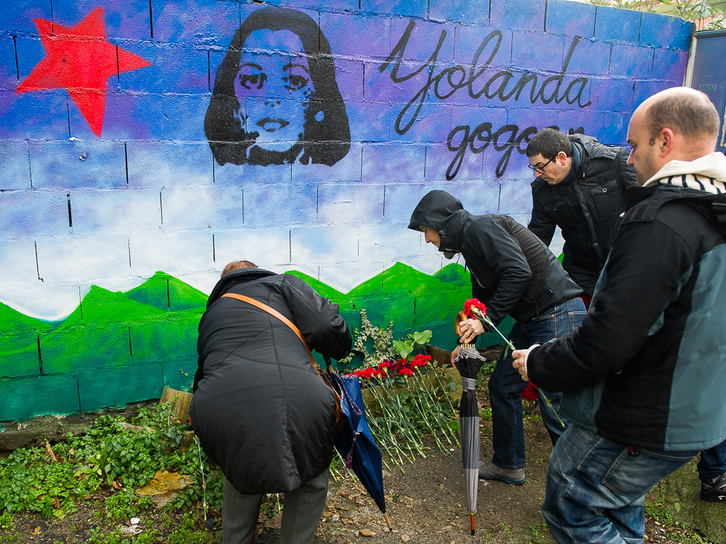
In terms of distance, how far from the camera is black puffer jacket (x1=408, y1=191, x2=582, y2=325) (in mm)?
3195

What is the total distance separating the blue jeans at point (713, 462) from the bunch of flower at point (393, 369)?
5.60 ft

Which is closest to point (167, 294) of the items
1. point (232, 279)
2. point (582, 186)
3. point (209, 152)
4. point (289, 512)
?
point (209, 152)

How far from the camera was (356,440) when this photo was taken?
2723 mm

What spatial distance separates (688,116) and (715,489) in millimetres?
2441

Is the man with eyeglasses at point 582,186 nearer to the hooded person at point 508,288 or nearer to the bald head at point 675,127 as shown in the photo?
the hooded person at point 508,288

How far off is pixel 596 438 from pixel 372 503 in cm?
170

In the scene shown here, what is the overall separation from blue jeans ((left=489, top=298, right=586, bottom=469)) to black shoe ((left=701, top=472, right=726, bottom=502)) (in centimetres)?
84

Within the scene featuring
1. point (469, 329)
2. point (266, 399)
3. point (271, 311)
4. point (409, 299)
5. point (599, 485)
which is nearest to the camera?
point (599, 485)

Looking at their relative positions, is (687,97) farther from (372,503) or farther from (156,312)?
(156,312)

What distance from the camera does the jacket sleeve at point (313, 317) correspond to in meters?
2.62

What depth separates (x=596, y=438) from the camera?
2.07 m

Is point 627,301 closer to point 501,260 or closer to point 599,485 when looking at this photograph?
point 599,485

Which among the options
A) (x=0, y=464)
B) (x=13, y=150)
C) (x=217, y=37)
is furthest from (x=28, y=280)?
(x=217, y=37)

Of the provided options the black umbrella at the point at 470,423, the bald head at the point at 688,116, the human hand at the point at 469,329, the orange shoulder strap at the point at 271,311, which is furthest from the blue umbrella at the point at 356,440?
the bald head at the point at 688,116
